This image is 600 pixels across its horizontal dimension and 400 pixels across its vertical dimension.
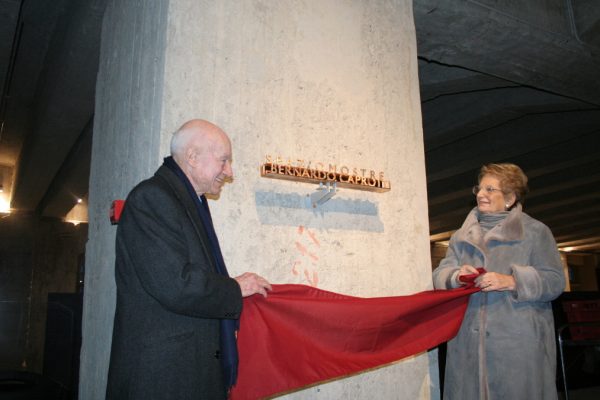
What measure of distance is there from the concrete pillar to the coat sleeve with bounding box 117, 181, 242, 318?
64 cm

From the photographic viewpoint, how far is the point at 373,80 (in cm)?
341

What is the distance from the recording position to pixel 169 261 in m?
1.80

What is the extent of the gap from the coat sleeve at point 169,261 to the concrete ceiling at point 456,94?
3.05m

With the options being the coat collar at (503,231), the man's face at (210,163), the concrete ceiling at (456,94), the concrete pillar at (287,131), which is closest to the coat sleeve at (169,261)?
the man's face at (210,163)

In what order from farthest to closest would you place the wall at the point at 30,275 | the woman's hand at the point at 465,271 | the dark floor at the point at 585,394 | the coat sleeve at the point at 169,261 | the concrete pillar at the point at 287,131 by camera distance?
1. the wall at the point at 30,275
2. the dark floor at the point at 585,394
3. the woman's hand at the point at 465,271
4. the concrete pillar at the point at 287,131
5. the coat sleeve at the point at 169,261

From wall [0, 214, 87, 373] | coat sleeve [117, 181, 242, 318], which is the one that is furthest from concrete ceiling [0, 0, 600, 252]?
coat sleeve [117, 181, 242, 318]

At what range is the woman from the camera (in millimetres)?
2775

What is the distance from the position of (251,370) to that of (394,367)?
1.15 meters

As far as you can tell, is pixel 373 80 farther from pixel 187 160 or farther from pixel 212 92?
pixel 187 160

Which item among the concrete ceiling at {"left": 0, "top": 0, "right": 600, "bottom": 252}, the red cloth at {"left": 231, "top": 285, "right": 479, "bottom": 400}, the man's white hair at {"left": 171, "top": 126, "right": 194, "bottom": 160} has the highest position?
the concrete ceiling at {"left": 0, "top": 0, "right": 600, "bottom": 252}

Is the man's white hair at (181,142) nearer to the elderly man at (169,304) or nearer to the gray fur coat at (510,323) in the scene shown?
the elderly man at (169,304)

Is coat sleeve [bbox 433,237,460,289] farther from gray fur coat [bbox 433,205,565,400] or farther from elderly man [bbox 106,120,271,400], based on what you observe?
elderly man [bbox 106,120,271,400]

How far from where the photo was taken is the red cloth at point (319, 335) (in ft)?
7.47

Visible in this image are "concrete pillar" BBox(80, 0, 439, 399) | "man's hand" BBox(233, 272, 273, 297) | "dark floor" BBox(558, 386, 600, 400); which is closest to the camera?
"man's hand" BBox(233, 272, 273, 297)
